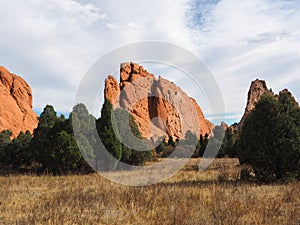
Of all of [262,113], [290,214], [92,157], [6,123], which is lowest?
[290,214]

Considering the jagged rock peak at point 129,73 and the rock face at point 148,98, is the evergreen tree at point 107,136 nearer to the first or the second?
the rock face at point 148,98

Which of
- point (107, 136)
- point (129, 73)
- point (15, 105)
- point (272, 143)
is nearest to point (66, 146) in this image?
point (107, 136)

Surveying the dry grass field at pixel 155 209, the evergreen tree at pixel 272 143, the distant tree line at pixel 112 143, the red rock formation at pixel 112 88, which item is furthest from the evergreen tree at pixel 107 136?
the red rock formation at pixel 112 88

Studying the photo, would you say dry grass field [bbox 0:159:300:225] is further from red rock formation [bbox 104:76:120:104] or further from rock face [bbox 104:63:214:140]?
red rock formation [bbox 104:76:120:104]

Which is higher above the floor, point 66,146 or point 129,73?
point 129,73

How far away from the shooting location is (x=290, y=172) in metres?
11.4

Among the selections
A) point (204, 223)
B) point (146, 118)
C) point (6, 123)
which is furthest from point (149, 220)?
point (146, 118)

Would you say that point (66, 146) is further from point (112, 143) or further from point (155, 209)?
point (155, 209)

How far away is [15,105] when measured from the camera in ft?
206

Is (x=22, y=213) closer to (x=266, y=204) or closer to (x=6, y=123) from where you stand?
(x=266, y=204)

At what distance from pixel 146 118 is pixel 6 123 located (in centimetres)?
4064

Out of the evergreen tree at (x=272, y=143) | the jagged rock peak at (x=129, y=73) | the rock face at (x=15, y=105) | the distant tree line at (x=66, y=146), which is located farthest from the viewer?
the jagged rock peak at (x=129, y=73)

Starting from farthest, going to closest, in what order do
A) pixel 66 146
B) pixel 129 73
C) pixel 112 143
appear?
pixel 129 73
pixel 112 143
pixel 66 146

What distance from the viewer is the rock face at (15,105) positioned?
58688 millimetres
